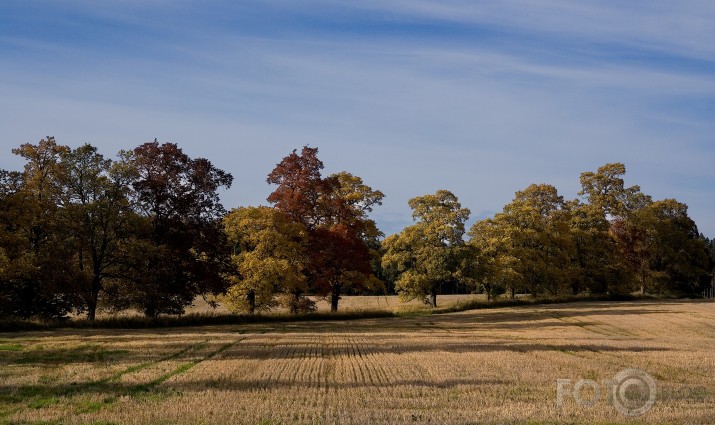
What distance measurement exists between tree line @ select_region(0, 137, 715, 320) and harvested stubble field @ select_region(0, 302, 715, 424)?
1037 centimetres

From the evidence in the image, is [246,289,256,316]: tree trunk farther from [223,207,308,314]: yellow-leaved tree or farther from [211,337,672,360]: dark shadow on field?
[211,337,672,360]: dark shadow on field

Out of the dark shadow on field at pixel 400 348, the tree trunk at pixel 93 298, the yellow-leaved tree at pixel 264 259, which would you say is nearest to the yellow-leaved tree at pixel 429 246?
the yellow-leaved tree at pixel 264 259

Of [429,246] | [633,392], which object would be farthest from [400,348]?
[429,246]

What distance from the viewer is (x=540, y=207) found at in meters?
86.9

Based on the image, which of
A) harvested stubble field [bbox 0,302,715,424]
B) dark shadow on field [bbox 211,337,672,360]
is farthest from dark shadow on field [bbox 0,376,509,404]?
dark shadow on field [bbox 211,337,672,360]

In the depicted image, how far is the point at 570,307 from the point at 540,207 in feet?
62.5

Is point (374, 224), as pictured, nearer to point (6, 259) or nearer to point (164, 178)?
point (164, 178)

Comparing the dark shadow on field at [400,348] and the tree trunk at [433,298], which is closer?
the dark shadow on field at [400,348]

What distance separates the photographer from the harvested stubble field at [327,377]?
1409 centimetres

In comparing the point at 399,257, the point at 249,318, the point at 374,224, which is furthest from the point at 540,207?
the point at 249,318

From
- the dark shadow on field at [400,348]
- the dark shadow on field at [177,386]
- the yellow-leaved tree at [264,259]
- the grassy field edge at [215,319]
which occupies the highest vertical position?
the yellow-leaved tree at [264,259]

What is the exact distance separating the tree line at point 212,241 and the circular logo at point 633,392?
34.2 meters

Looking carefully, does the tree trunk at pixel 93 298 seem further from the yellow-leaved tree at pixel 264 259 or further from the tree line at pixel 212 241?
the yellow-leaved tree at pixel 264 259

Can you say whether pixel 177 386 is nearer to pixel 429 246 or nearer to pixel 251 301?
pixel 251 301
